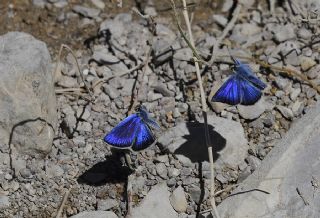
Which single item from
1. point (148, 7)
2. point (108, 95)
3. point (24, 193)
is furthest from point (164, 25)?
point (24, 193)

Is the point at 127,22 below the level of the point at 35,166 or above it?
above

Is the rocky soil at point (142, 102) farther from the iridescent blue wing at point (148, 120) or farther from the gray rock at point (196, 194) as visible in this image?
the iridescent blue wing at point (148, 120)

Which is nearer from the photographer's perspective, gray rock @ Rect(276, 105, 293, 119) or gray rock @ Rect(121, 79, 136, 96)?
gray rock @ Rect(276, 105, 293, 119)

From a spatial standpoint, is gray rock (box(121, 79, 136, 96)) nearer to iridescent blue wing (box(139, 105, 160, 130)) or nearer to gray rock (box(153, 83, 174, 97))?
gray rock (box(153, 83, 174, 97))

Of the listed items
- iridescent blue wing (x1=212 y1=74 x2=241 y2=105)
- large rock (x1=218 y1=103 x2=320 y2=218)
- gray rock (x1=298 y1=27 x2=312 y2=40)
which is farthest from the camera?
gray rock (x1=298 y1=27 x2=312 y2=40)

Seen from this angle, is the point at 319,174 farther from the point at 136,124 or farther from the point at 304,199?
the point at 136,124

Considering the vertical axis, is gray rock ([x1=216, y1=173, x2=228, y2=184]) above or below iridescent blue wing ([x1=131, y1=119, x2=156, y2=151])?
below

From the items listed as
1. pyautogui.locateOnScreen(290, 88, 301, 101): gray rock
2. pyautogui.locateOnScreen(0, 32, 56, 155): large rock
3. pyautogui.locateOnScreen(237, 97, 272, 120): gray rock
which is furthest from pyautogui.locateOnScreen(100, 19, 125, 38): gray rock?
pyautogui.locateOnScreen(290, 88, 301, 101): gray rock
